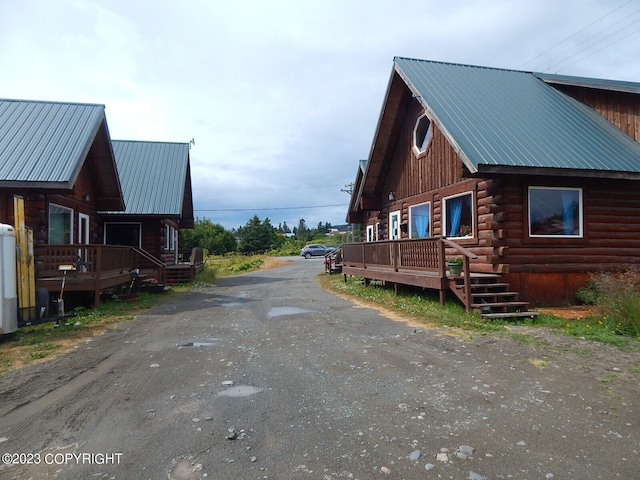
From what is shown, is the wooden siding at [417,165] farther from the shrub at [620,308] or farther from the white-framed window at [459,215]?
the shrub at [620,308]

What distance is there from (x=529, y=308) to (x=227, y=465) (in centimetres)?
936

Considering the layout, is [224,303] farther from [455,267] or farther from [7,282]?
[455,267]

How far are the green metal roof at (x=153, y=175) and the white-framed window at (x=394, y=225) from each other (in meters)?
9.38

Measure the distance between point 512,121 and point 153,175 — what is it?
16.6 meters

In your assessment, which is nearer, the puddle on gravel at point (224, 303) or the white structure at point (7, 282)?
the white structure at point (7, 282)

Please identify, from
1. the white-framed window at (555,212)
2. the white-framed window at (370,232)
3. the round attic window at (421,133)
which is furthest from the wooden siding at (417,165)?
the white-framed window at (370,232)

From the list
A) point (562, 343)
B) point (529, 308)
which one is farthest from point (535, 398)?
point (529, 308)

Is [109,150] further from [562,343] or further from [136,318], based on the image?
[562,343]

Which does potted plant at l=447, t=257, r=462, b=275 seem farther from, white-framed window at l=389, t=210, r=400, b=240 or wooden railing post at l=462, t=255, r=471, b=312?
white-framed window at l=389, t=210, r=400, b=240

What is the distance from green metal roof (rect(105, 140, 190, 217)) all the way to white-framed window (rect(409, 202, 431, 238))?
10283 millimetres

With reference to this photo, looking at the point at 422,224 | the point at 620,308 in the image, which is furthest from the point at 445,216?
the point at 620,308

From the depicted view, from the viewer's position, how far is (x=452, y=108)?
1237cm

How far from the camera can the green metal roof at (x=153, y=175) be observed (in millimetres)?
19406

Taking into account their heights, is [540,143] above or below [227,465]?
above
